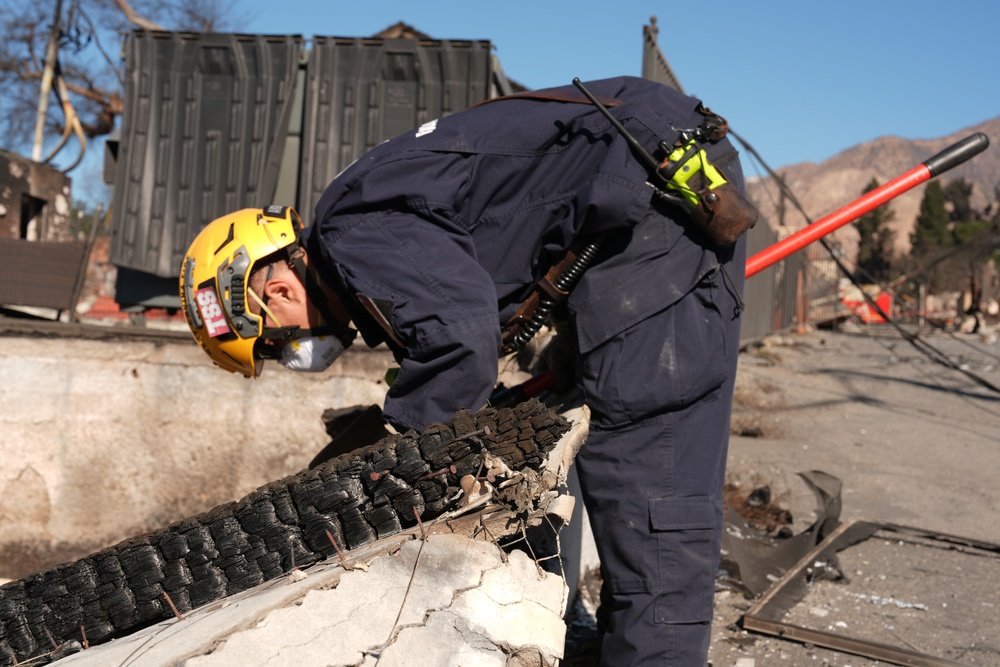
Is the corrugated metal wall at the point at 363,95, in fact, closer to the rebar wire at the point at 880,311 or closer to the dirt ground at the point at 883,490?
the rebar wire at the point at 880,311

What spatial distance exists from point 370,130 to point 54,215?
4.83m

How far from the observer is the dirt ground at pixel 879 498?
276cm

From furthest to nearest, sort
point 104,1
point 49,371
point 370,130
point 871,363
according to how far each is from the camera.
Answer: point 104,1, point 871,363, point 370,130, point 49,371

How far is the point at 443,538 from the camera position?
5.28 feet

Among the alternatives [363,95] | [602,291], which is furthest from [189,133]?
[602,291]

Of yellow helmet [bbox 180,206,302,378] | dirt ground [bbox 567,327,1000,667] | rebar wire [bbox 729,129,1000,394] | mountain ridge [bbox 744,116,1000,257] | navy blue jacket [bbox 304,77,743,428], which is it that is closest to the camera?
navy blue jacket [bbox 304,77,743,428]

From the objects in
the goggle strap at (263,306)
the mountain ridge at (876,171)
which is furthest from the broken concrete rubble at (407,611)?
the mountain ridge at (876,171)

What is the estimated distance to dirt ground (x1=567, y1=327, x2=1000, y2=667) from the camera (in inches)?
108

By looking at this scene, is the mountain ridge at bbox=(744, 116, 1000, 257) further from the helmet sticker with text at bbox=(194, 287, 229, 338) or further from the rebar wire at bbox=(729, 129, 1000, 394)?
the helmet sticker with text at bbox=(194, 287, 229, 338)

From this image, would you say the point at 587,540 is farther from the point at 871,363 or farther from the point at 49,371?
the point at 871,363

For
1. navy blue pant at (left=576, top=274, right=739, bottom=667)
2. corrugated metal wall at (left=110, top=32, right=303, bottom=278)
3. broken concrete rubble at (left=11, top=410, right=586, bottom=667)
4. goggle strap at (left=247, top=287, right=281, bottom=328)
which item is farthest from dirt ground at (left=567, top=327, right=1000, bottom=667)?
corrugated metal wall at (left=110, top=32, right=303, bottom=278)

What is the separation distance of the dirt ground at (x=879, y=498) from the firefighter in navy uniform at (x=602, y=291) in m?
0.85

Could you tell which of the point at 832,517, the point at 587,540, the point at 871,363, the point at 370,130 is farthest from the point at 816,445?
the point at 871,363

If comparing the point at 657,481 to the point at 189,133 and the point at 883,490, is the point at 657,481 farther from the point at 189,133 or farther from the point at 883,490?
the point at 189,133
